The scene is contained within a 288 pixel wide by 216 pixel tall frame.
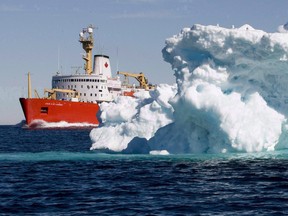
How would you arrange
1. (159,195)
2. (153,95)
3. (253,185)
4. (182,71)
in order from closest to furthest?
(159,195), (253,185), (182,71), (153,95)

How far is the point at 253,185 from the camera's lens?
18.9 metres

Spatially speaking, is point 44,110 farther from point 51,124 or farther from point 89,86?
→ point 89,86

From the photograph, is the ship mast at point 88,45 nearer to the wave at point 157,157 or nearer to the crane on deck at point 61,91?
the crane on deck at point 61,91

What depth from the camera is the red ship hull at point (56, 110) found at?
290 feet

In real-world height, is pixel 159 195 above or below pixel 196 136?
below

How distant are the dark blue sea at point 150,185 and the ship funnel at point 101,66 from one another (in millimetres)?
75369

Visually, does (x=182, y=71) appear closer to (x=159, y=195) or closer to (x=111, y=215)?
(x=159, y=195)

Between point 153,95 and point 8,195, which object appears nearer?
point 8,195

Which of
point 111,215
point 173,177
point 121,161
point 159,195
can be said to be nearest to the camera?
point 111,215

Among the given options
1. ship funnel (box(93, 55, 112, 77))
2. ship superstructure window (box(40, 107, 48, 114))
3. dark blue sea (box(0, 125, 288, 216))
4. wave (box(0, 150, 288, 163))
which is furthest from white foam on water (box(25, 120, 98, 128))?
dark blue sea (box(0, 125, 288, 216))

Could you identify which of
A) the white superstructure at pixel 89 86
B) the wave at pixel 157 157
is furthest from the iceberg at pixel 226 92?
the white superstructure at pixel 89 86

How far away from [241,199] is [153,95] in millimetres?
18905

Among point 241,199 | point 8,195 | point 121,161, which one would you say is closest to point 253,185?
point 241,199

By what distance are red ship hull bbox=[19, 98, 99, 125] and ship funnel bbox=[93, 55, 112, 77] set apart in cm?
1298
